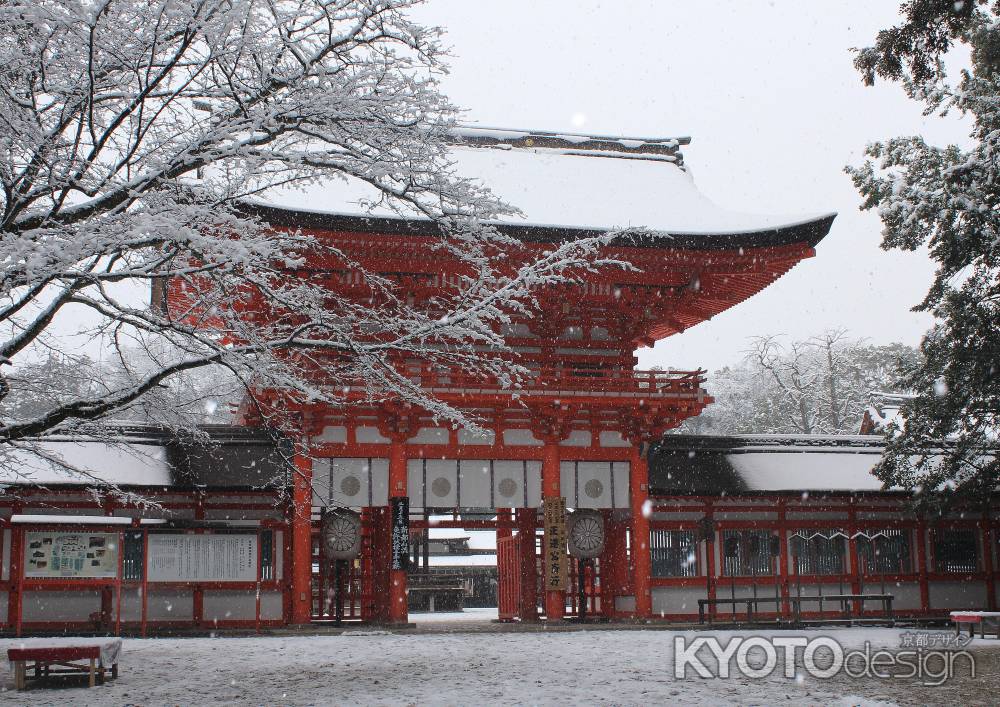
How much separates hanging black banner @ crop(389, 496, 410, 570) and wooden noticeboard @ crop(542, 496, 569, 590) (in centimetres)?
254

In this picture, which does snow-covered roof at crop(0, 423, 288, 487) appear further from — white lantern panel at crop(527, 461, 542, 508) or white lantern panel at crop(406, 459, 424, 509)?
white lantern panel at crop(527, 461, 542, 508)

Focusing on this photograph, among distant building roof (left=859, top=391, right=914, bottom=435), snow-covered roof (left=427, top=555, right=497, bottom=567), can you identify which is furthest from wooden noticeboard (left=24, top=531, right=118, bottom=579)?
snow-covered roof (left=427, top=555, right=497, bottom=567)

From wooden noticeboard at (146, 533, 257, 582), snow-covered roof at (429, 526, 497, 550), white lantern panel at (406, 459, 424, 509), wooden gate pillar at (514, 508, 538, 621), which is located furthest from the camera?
snow-covered roof at (429, 526, 497, 550)

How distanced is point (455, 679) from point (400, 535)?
7.02 m

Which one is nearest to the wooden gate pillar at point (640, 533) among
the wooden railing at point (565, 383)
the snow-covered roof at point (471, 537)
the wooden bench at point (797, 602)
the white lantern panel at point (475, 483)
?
the wooden bench at point (797, 602)

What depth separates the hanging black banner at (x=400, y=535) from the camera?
17.6 m

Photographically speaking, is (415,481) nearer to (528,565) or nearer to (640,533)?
(528,565)

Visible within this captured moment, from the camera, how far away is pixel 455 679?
35.2 ft

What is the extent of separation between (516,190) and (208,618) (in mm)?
10541

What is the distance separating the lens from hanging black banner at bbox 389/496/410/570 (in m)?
17.6

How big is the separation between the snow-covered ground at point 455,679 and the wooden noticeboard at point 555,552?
3.13m

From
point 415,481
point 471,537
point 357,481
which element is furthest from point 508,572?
point 471,537

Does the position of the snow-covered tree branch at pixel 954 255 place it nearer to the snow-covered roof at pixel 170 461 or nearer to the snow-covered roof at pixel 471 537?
the snow-covered roof at pixel 170 461

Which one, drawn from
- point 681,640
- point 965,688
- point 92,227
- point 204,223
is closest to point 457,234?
point 204,223
